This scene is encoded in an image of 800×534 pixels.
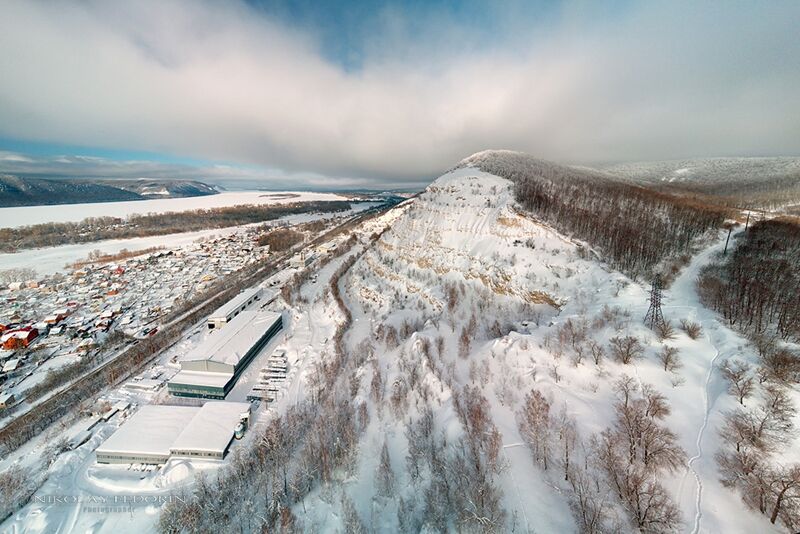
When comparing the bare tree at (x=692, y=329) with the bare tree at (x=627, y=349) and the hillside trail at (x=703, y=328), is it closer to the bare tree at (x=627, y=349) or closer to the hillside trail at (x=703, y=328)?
the hillside trail at (x=703, y=328)

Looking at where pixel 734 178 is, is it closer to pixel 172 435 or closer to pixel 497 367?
pixel 497 367

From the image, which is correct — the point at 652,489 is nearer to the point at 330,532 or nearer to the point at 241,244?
the point at 330,532

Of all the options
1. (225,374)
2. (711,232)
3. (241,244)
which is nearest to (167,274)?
(241,244)

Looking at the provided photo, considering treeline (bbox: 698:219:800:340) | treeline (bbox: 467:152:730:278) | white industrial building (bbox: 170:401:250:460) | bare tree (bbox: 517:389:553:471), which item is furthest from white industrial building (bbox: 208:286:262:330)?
treeline (bbox: 698:219:800:340)

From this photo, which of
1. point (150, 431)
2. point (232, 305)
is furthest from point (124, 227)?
point (150, 431)

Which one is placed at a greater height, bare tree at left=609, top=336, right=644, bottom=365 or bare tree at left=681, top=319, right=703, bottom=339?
bare tree at left=681, top=319, right=703, bottom=339

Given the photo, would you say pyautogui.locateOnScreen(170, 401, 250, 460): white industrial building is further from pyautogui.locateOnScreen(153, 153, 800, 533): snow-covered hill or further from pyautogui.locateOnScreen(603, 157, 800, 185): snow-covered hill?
pyautogui.locateOnScreen(603, 157, 800, 185): snow-covered hill

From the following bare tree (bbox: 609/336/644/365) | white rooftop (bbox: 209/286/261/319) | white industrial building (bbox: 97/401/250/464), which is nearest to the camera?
bare tree (bbox: 609/336/644/365)

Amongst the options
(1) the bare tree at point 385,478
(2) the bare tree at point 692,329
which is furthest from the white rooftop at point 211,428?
(2) the bare tree at point 692,329
